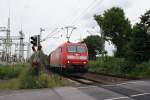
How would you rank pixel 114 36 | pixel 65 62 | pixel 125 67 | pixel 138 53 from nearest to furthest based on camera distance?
pixel 65 62, pixel 138 53, pixel 125 67, pixel 114 36

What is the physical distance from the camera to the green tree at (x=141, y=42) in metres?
40.9

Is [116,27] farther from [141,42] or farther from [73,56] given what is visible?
[73,56]

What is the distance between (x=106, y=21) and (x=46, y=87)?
46.5m

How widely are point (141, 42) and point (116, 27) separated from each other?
29.3m

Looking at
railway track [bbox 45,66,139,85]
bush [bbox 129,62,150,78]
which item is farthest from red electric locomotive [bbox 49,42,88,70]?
bush [bbox 129,62,150,78]

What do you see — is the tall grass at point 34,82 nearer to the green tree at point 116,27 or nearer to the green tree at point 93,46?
the green tree at point 116,27

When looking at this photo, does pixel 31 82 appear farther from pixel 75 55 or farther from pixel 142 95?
pixel 75 55

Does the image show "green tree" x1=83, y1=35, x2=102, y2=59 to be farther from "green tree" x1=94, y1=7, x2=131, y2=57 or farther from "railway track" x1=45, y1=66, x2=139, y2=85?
"railway track" x1=45, y1=66, x2=139, y2=85

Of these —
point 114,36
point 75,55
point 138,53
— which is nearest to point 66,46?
point 75,55

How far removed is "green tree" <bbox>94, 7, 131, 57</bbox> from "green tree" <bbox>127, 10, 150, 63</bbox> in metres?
25.9

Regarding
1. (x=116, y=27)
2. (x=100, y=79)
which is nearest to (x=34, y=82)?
(x=100, y=79)

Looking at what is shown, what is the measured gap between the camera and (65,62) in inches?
1502

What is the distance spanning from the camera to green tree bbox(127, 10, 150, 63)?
40866 mm

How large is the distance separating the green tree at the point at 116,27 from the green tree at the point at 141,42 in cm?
2591
